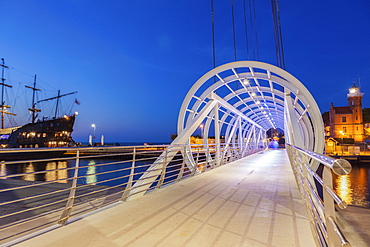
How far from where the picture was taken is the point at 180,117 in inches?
508

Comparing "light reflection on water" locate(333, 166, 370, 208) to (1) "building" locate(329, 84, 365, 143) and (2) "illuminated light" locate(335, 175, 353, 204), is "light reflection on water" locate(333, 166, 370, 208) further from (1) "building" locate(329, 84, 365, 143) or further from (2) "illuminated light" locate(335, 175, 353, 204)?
(1) "building" locate(329, 84, 365, 143)

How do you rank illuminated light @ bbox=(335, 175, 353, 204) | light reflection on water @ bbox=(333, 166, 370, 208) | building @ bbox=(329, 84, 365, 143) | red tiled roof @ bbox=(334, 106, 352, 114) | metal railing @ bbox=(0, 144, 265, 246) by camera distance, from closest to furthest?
metal railing @ bbox=(0, 144, 265, 246), light reflection on water @ bbox=(333, 166, 370, 208), illuminated light @ bbox=(335, 175, 353, 204), building @ bbox=(329, 84, 365, 143), red tiled roof @ bbox=(334, 106, 352, 114)

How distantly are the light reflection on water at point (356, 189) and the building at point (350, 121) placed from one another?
101 ft

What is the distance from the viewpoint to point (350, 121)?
5525cm

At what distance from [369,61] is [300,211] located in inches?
5228

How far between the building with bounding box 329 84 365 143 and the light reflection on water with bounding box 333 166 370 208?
1214 inches

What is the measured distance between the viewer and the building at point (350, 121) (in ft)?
177

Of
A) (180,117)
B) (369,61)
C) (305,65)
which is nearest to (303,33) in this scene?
(369,61)

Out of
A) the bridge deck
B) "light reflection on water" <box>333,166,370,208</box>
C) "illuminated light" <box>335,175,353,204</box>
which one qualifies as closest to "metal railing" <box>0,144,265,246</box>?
the bridge deck

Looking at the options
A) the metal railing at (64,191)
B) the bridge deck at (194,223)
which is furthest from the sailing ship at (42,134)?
the bridge deck at (194,223)

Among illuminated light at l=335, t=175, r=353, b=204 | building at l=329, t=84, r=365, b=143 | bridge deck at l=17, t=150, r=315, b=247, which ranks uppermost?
building at l=329, t=84, r=365, b=143

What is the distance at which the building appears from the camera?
2128 inches

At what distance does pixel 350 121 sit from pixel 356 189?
42.8 m

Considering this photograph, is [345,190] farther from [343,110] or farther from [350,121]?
[343,110]
